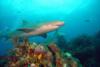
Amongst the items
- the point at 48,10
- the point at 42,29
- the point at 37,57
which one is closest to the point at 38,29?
the point at 42,29

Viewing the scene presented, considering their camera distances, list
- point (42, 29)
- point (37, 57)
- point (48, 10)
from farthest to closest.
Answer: point (48, 10) → point (42, 29) → point (37, 57)

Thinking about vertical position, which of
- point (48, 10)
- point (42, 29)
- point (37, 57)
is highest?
point (48, 10)

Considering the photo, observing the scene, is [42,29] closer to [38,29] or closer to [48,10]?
[38,29]

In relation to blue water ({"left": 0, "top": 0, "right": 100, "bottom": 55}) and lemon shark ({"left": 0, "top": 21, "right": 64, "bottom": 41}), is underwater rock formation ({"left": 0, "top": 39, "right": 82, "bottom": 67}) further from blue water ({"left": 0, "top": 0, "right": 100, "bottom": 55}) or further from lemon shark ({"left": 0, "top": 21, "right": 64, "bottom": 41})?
blue water ({"left": 0, "top": 0, "right": 100, "bottom": 55})

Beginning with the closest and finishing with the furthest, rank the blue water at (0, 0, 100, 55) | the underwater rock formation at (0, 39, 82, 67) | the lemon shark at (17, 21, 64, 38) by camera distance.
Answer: the lemon shark at (17, 21, 64, 38) → the underwater rock formation at (0, 39, 82, 67) → the blue water at (0, 0, 100, 55)

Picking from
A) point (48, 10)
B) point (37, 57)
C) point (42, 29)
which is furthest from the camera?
point (48, 10)

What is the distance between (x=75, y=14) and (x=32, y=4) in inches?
647

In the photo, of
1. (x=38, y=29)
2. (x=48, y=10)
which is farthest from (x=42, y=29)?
(x=48, y=10)

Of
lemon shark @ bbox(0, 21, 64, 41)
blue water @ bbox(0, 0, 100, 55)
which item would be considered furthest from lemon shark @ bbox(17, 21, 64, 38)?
blue water @ bbox(0, 0, 100, 55)

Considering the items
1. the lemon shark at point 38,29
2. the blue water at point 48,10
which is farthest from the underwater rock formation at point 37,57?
the blue water at point 48,10

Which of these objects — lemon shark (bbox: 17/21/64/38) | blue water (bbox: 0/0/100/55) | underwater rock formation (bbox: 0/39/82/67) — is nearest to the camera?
lemon shark (bbox: 17/21/64/38)

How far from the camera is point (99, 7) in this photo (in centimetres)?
4775

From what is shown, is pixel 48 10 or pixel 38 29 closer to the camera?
pixel 38 29

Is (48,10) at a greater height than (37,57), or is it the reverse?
(48,10)
